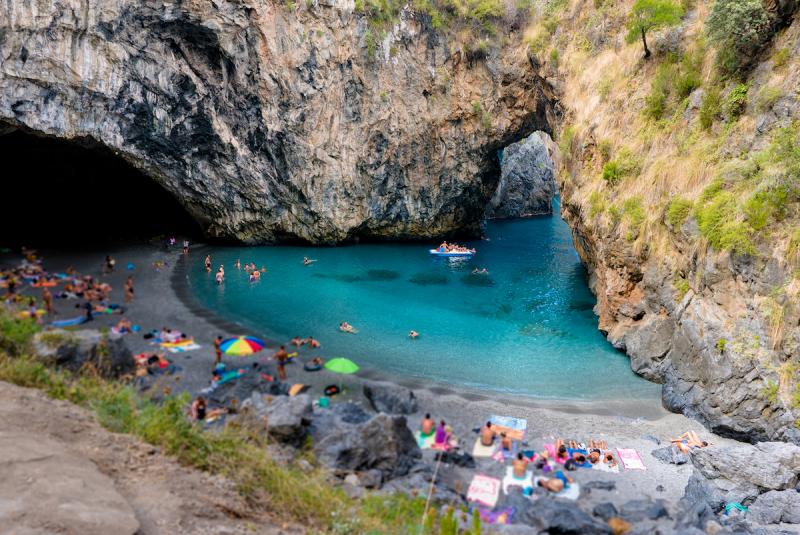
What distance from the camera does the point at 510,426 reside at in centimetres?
1588

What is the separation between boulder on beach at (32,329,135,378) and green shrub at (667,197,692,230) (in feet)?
64.6

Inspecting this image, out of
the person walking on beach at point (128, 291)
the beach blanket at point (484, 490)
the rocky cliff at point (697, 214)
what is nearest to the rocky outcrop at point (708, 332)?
the rocky cliff at point (697, 214)

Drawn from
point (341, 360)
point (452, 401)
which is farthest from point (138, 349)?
point (452, 401)

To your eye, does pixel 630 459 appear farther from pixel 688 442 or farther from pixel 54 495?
pixel 54 495

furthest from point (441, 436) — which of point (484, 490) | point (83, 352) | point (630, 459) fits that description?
point (83, 352)

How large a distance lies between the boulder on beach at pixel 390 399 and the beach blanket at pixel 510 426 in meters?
2.66

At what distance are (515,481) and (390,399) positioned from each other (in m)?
4.86

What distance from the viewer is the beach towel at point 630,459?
14.3 metres

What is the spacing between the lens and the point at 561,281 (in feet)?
112

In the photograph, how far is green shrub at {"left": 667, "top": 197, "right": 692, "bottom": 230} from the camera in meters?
18.5

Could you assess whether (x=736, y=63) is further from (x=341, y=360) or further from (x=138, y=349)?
(x=138, y=349)

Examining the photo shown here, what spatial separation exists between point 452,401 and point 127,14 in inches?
990

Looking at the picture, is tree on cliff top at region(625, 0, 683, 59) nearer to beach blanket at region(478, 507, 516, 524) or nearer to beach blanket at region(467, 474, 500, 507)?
beach blanket at region(467, 474, 500, 507)

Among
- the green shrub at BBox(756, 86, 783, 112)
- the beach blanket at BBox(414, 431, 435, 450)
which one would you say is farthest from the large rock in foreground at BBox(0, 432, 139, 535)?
the green shrub at BBox(756, 86, 783, 112)
